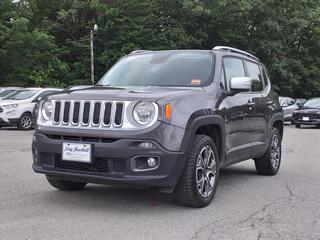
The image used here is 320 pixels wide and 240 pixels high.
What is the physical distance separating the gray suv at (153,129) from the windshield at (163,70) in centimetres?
1

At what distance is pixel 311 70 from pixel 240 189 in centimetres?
3885

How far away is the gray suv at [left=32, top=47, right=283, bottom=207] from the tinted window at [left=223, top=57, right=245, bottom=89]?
0.03 meters

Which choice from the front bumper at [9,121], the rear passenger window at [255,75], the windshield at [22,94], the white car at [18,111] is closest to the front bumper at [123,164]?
the rear passenger window at [255,75]

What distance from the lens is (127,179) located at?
18.5ft

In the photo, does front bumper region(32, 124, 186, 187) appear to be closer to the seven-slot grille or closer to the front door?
the seven-slot grille

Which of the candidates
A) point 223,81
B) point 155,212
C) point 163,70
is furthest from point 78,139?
point 223,81

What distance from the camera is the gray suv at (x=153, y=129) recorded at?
566cm

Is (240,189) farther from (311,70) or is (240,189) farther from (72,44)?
(311,70)

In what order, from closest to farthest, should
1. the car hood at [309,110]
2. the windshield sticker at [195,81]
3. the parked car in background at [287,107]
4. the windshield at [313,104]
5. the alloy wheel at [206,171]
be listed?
1. the alloy wheel at [206,171]
2. the windshield sticker at [195,81]
3. the car hood at [309,110]
4. the windshield at [313,104]
5. the parked car in background at [287,107]

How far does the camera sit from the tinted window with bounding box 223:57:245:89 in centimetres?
728

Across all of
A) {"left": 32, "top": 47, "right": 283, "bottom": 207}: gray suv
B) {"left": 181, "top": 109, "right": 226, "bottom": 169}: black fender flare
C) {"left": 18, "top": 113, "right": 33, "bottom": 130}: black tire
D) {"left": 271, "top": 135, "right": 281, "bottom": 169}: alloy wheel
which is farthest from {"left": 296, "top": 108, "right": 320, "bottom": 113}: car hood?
{"left": 181, "top": 109, "right": 226, "bottom": 169}: black fender flare

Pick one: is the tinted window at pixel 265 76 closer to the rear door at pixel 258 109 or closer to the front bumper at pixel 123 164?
the rear door at pixel 258 109

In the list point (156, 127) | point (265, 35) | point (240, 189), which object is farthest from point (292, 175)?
point (265, 35)

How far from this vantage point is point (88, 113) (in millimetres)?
5855
